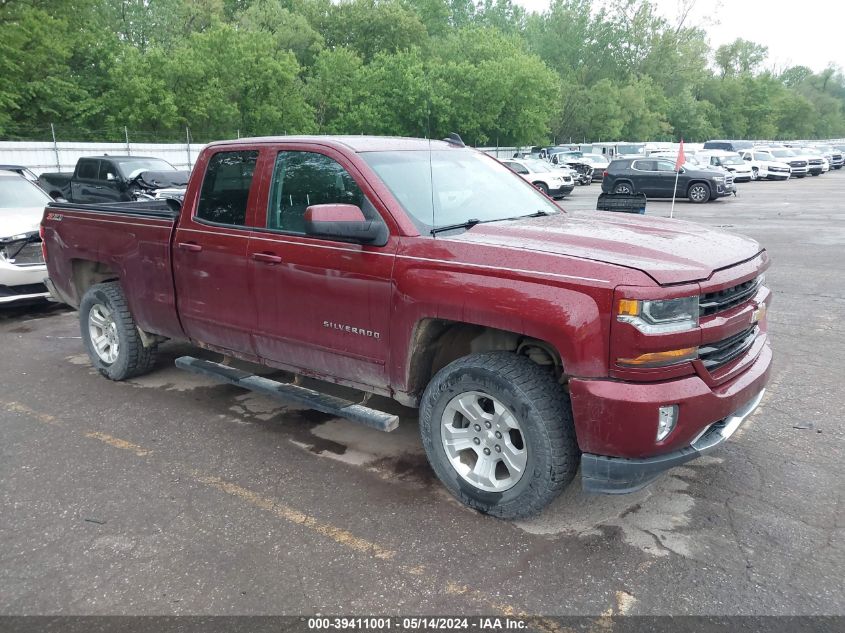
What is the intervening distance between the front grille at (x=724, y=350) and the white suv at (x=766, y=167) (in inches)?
1405

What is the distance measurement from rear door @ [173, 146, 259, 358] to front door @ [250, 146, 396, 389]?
0.15m

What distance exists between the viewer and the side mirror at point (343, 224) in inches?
141

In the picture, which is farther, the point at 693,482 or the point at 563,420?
the point at 693,482

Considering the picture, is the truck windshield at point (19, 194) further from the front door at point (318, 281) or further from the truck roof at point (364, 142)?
the front door at point (318, 281)

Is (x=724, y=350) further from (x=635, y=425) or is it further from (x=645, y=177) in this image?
(x=645, y=177)

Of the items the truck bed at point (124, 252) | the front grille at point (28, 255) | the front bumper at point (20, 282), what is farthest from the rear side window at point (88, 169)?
the truck bed at point (124, 252)

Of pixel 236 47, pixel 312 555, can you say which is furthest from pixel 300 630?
pixel 236 47

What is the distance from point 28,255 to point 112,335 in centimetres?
286

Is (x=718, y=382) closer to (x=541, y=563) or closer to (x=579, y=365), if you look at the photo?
(x=579, y=365)

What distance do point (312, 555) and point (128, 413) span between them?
2.47 m

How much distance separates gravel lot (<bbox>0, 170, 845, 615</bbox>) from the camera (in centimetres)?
294

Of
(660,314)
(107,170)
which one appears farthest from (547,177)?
(660,314)

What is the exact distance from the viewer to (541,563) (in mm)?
3156

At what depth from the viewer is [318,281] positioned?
4027 millimetres
